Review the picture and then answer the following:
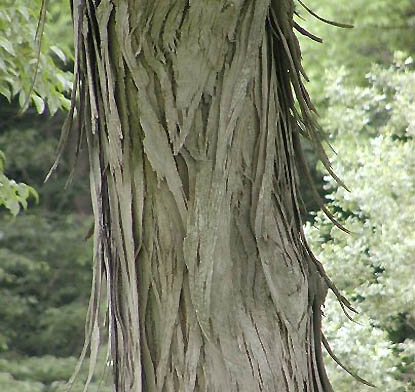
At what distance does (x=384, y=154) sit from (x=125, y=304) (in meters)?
3.58

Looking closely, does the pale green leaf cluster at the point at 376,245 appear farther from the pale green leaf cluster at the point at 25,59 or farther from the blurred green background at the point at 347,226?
the pale green leaf cluster at the point at 25,59

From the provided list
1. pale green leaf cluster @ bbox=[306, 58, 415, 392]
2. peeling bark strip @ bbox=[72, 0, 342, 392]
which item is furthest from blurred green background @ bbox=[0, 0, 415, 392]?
peeling bark strip @ bbox=[72, 0, 342, 392]

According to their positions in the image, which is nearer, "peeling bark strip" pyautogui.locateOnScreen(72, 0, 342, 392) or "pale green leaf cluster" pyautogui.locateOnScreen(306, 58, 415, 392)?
"peeling bark strip" pyautogui.locateOnScreen(72, 0, 342, 392)

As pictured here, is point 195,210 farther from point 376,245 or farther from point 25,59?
point 376,245

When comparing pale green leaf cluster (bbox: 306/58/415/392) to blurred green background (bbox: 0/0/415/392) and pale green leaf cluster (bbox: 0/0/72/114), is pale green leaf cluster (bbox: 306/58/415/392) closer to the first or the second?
blurred green background (bbox: 0/0/415/392)

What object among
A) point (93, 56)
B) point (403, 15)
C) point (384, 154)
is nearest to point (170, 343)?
point (93, 56)

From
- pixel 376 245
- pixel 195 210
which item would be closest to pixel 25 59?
pixel 195 210

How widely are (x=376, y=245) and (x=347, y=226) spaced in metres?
0.24

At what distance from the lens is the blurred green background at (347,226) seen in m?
4.09

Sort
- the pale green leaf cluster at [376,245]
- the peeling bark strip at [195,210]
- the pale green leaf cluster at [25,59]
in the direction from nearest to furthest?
the peeling bark strip at [195,210]
the pale green leaf cluster at [25,59]
the pale green leaf cluster at [376,245]

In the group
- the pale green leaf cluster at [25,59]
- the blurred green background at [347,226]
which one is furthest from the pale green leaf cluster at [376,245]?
the pale green leaf cluster at [25,59]

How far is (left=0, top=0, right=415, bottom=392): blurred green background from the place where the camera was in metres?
4.09

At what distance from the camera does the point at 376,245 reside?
4.33m

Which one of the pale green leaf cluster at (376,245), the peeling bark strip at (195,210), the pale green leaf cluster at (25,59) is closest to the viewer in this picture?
the peeling bark strip at (195,210)
